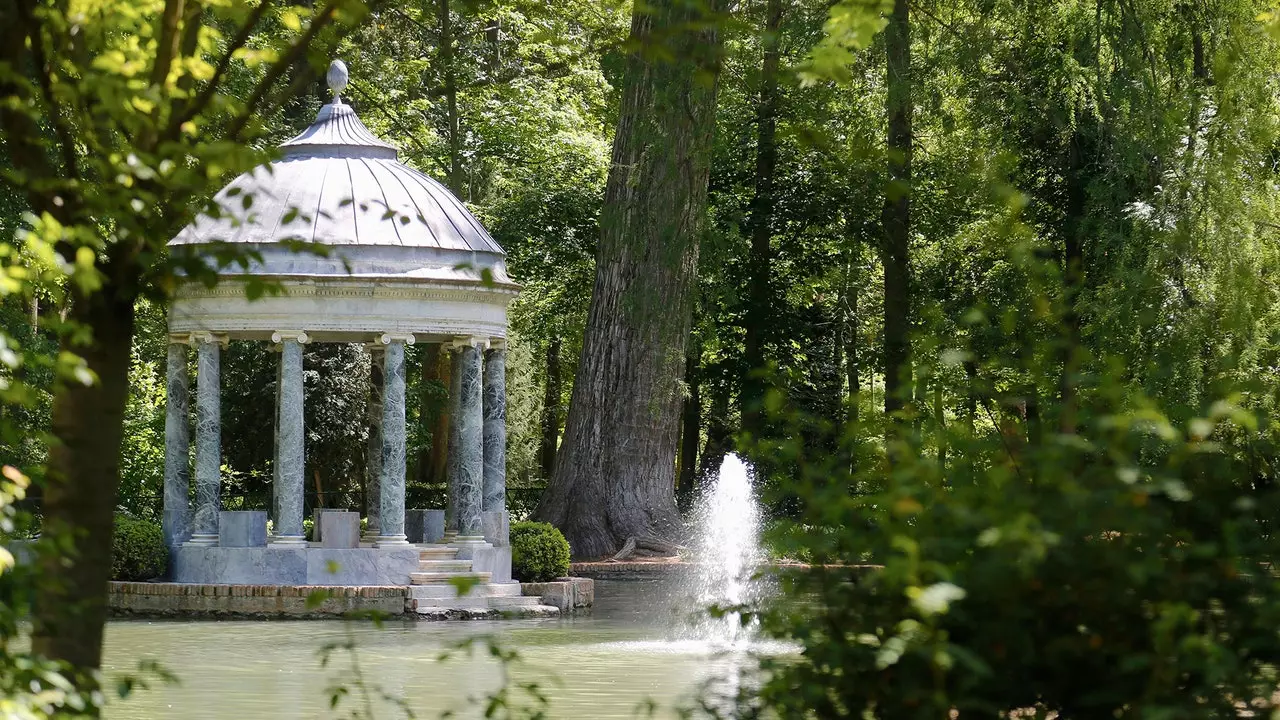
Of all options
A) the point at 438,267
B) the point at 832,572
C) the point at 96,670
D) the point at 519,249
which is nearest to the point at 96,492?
the point at 96,670

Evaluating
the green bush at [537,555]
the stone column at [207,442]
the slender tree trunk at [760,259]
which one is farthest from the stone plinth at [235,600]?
the slender tree trunk at [760,259]

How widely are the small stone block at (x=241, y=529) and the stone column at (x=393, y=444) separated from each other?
1.45 m

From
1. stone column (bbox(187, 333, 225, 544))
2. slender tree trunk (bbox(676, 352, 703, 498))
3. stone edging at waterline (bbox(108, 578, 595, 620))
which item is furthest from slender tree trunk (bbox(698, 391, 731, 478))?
stone edging at waterline (bbox(108, 578, 595, 620))

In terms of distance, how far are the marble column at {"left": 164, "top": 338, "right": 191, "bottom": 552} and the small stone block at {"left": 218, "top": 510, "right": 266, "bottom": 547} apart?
78cm

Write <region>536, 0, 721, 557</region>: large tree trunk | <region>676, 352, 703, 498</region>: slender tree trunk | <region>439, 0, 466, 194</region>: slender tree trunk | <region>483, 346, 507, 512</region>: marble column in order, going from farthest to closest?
<region>676, 352, 703, 498</region>: slender tree trunk
<region>439, 0, 466, 194</region>: slender tree trunk
<region>536, 0, 721, 557</region>: large tree trunk
<region>483, 346, 507, 512</region>: marble column

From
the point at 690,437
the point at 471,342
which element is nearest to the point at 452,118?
the point at 690,437

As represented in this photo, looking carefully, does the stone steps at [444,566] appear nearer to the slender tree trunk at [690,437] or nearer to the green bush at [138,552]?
the green bush at [138,552]

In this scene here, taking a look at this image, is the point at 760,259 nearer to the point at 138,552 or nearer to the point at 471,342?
the point at 471,342

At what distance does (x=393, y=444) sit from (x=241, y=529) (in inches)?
82.6

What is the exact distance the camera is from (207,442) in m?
21.6

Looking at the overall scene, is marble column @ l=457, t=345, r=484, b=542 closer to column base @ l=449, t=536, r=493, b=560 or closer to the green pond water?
column base @ l=449, t=536, r=493, b=560

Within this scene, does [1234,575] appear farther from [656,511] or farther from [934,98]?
[656,511]

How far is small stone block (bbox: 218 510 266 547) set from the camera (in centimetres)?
2128

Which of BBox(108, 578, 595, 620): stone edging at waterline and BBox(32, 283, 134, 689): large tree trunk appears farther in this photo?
BBox(108, 578, 595, 620): stone edging at waterline
